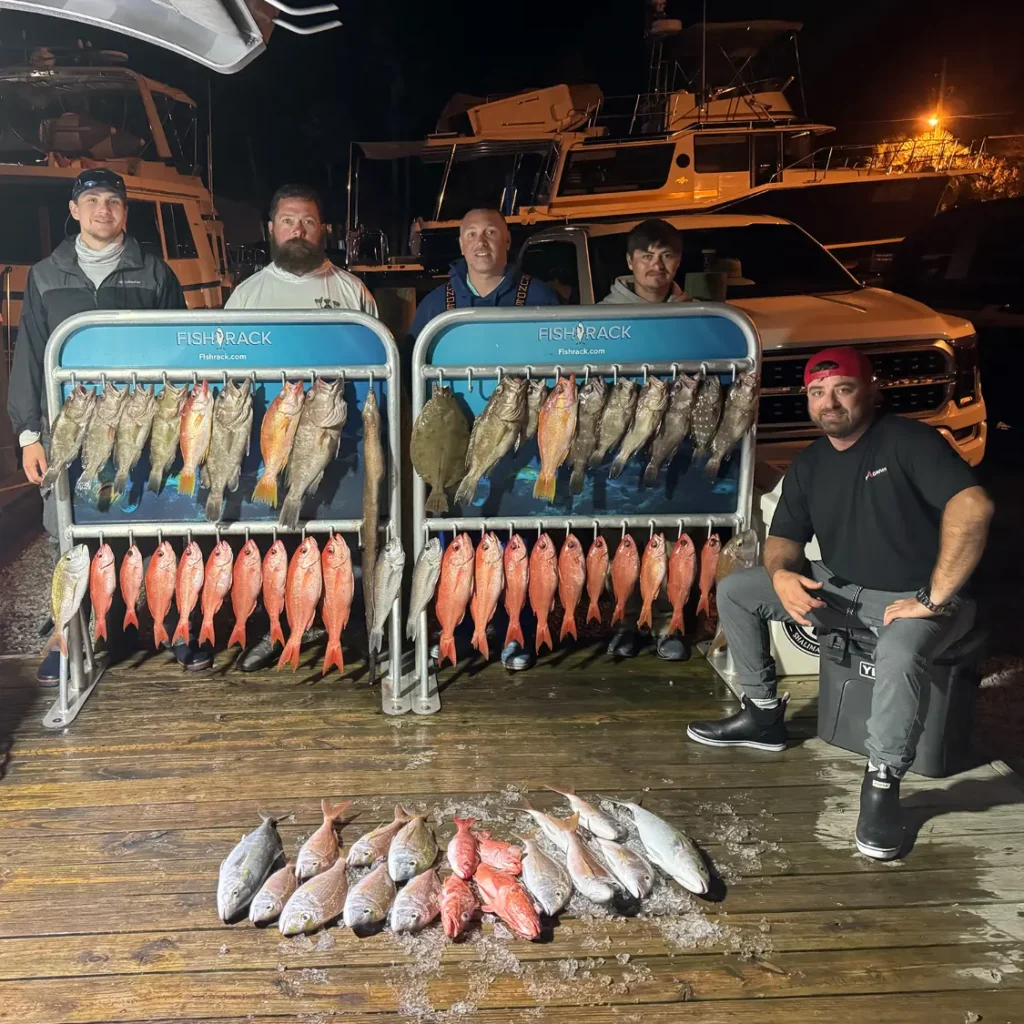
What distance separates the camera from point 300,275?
3.88 metres

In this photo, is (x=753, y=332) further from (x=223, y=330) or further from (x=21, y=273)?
(x=21, y=273)

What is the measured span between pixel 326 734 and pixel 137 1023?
1.42 meters

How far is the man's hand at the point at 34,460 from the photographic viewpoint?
12.2ft

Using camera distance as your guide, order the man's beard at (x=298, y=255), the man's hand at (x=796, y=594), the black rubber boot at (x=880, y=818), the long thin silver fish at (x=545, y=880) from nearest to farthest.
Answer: the long thin silver fish at (x=545, y=880), the black rubber boot at (x=880, y=818), the man's hand at (x=796, y=594), the man's beard at (x=298, y=255)

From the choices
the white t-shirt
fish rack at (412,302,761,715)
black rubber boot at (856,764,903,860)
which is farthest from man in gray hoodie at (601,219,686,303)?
black rubber boot at (856,764,903,860)

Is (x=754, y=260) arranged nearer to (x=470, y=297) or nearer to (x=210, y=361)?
(x=470, y=297)

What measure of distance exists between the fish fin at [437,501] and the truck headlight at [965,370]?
12.8 ft

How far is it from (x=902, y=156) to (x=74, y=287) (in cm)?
971

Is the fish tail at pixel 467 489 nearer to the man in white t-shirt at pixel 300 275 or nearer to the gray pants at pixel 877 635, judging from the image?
the man in white t-shirt at pixel 300 275

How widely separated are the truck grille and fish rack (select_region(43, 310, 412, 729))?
9.57 feet

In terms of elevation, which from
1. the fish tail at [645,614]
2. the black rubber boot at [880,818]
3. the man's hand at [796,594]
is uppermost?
the man's hand at [796,594]

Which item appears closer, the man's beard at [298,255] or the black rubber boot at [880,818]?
the black rubber boot at [880,818]

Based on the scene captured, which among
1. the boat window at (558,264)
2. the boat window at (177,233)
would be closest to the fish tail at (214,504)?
the boat window at (558,264)

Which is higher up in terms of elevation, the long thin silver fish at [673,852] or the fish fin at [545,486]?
the fish fin at [545,486]
